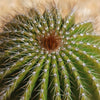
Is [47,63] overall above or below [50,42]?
below

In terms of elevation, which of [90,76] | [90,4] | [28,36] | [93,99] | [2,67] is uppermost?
[90,4]

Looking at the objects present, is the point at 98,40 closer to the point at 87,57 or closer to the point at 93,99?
the point at 87,57

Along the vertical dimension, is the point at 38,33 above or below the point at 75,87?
above

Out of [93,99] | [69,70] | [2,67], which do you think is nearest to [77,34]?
[69,70]

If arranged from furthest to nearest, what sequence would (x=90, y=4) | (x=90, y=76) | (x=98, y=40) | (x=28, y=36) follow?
1. (x=90, y=4)
2. (x=98, y=40)
3. (x=28, y=36)
4. (x=90, y=76)
